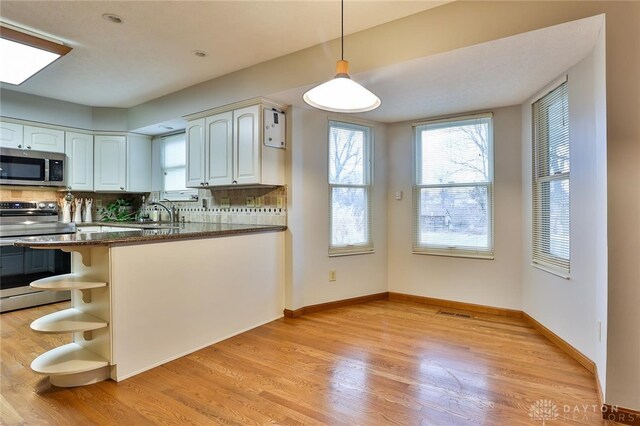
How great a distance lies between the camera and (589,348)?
235cm

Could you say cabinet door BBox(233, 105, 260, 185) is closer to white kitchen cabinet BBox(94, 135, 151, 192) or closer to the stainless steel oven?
white kitchen cabinet BBox(94, 135, 151, 192)

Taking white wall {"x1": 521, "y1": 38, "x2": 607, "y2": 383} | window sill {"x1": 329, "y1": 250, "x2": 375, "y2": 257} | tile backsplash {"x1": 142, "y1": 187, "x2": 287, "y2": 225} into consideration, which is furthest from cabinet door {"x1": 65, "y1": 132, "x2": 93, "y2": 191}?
white wall {"x1": 521, "y1": 38, "x2": 607, "y2": 383}

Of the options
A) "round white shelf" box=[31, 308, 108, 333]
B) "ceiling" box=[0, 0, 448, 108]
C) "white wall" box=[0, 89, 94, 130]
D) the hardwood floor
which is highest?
"ceiling" box=[0, 0, 448, 108]

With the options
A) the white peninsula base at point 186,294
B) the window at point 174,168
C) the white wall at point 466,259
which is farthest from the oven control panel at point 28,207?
the white wall at point 466,259

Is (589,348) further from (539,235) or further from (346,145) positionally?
(346,145)

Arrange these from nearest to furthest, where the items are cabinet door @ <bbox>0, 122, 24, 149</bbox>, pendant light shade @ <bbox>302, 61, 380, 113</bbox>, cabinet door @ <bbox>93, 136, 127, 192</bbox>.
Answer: pendant light shade @ <bbox>302, 61, 380, 113</bbox>, cabinet door @ <bbox>0, 122, 24, 149</bbox>, cabinet door @ <bbox>93, 136, 127, 192</bbox>

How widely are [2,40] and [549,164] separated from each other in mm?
4515

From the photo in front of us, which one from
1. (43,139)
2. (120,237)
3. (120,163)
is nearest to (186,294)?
(120,237)

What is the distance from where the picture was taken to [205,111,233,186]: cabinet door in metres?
3.57

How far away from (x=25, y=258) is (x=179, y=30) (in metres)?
3.05

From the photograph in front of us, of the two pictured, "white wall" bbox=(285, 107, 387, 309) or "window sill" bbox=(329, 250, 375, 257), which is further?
"window sill" bbox=(329, 250, 375, 257)

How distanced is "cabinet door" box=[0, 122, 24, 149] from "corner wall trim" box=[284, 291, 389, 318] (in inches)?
147

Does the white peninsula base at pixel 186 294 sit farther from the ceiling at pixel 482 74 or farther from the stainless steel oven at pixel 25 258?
the stainless steel oven at pixel 25 258

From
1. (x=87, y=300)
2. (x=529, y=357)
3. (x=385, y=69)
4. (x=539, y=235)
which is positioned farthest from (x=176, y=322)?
(x=539, y=235)
